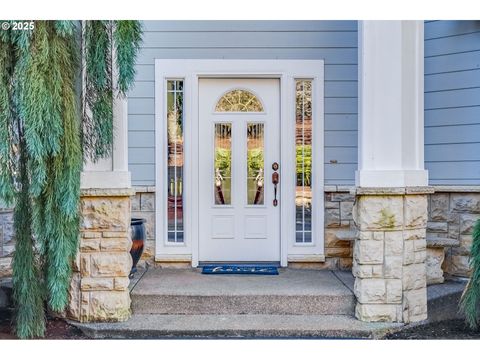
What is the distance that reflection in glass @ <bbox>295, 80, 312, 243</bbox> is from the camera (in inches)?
182

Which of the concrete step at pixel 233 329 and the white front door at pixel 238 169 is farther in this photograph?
the white front door at pixel 238 169

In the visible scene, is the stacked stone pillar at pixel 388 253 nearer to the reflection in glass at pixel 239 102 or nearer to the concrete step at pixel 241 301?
the concrete step at pixel 241 301

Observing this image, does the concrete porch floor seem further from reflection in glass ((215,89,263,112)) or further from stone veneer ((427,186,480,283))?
reflection in glass ((215,89,263,112))

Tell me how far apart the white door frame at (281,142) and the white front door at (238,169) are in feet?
0.26

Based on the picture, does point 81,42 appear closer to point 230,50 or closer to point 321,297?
point 230,50

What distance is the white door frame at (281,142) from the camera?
14.9 ft

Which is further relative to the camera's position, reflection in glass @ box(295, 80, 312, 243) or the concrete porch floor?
reflection in glass @ box(295, 80, 312, 243)

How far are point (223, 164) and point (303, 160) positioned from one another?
2.62 ft

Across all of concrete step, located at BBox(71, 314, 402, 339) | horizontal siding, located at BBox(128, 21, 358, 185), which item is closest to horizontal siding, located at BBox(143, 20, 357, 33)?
horizontal siding, located at BBox(128, 21, 358, 185)

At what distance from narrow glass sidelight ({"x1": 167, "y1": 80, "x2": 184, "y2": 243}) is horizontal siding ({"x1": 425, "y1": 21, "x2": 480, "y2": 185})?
235cm

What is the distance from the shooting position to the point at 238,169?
466 cm
